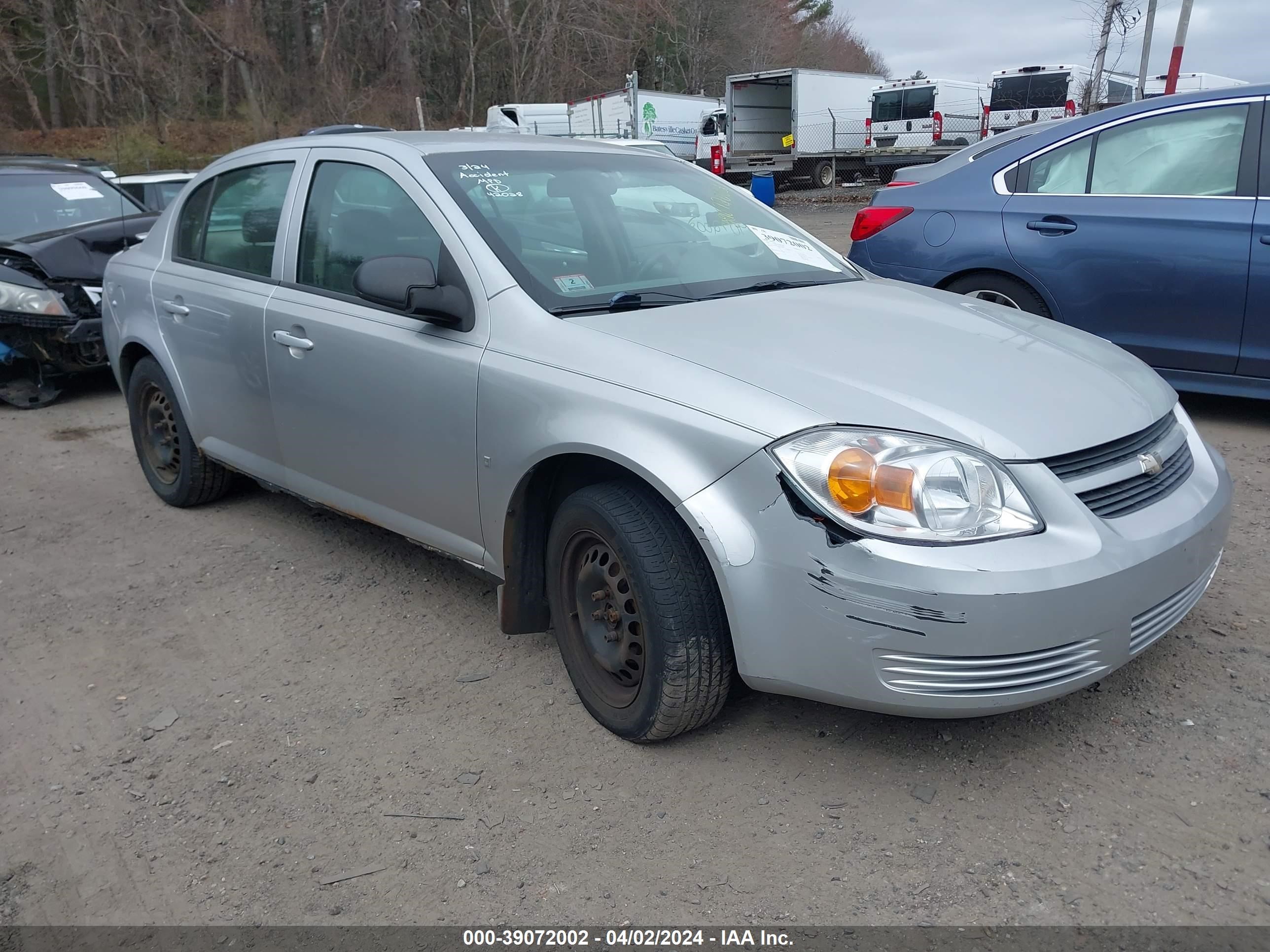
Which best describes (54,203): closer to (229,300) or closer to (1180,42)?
(229,300)

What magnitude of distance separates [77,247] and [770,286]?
5.98m

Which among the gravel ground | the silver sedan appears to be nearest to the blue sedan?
the gravel ground

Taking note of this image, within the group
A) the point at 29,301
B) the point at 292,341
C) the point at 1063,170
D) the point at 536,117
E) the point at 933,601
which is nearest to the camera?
the point at 933,601

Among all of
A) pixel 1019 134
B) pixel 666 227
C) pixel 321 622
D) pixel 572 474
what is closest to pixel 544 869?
pixel 572 474

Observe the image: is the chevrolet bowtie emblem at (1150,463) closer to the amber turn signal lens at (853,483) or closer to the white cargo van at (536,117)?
the amber turn signal lens at (853,483)

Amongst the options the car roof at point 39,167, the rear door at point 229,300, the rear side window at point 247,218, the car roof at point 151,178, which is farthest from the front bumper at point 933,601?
the car roof at point 151,178

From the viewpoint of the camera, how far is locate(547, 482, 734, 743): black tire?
8.41 feet

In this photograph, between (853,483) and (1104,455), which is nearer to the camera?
(853,483)

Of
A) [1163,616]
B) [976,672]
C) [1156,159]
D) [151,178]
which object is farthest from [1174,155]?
[151,178]

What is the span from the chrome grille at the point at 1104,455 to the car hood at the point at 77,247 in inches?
258

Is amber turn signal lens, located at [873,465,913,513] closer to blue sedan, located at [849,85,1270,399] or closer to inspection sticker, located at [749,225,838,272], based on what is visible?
inspection sticker, located at [749,225,838,272]

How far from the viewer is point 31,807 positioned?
2.73 m

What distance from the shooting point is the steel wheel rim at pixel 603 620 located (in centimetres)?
276

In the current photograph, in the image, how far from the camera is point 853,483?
7.64ft
